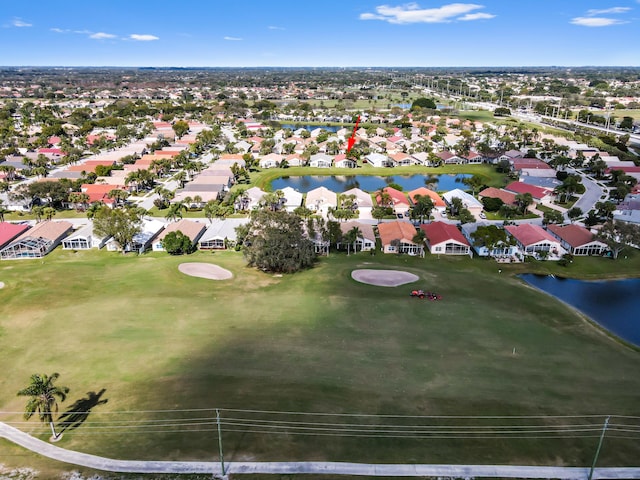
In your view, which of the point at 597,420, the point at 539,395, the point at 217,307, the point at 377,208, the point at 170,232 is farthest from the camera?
the point at 377,208

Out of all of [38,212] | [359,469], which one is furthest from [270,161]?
[359,469]

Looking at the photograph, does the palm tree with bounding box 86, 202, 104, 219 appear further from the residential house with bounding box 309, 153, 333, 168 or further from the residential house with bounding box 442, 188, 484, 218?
the residential house with bounding box 442, 188, 484, 218

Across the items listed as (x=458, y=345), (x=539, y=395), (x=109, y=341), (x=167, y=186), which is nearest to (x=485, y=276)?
(x=458, y=345)

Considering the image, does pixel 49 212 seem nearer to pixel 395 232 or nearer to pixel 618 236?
pixel 395 232

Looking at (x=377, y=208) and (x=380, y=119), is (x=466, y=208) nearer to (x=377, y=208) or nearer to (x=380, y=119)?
(x=377, y=208)

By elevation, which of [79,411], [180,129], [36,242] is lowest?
[79,411]

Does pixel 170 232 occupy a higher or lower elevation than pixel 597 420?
higher
